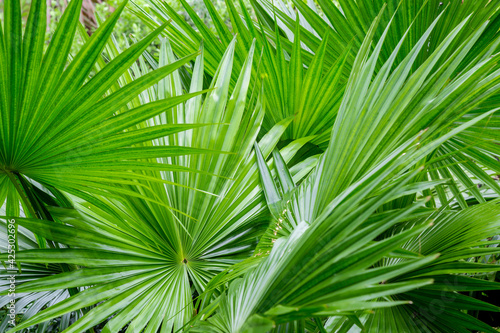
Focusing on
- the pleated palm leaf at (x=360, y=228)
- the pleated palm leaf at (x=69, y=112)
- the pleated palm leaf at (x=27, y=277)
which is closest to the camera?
the pleated palm leaf at (x=360, y=228)

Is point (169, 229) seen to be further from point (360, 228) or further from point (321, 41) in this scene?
point (321, 41)

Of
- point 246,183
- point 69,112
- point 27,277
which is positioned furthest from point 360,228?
point 27,277

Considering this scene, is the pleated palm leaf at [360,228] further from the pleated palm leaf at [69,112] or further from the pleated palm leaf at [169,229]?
the pleated palm leaf at [69,112]

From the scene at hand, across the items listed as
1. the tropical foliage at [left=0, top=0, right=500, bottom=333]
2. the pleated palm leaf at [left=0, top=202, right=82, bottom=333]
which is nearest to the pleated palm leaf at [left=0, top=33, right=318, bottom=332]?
the tropical foliage at [left=0, top=0, right=500, bottom=333]

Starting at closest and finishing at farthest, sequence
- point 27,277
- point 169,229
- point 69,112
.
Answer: point 69,112, point 169,229, point 27,277

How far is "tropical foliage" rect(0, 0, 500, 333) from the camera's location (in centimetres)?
38

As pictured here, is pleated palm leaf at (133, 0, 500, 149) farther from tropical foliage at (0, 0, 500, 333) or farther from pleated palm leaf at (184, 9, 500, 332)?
pleated palm leaf at (184, 9, 500, 332)

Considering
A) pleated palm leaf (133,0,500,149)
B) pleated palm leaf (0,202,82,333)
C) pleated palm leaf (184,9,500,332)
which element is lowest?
pleated palm leaf (184,9,500,332)

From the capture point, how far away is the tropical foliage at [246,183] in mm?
384

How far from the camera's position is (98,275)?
0.56 meters

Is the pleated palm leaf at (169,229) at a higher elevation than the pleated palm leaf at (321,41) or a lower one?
lower

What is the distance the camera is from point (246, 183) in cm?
70

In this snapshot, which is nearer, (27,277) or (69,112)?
(69,112)

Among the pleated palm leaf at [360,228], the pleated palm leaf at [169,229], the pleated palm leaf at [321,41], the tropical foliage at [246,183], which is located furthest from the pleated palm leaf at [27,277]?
the pleated palm leaf at [321,41]
